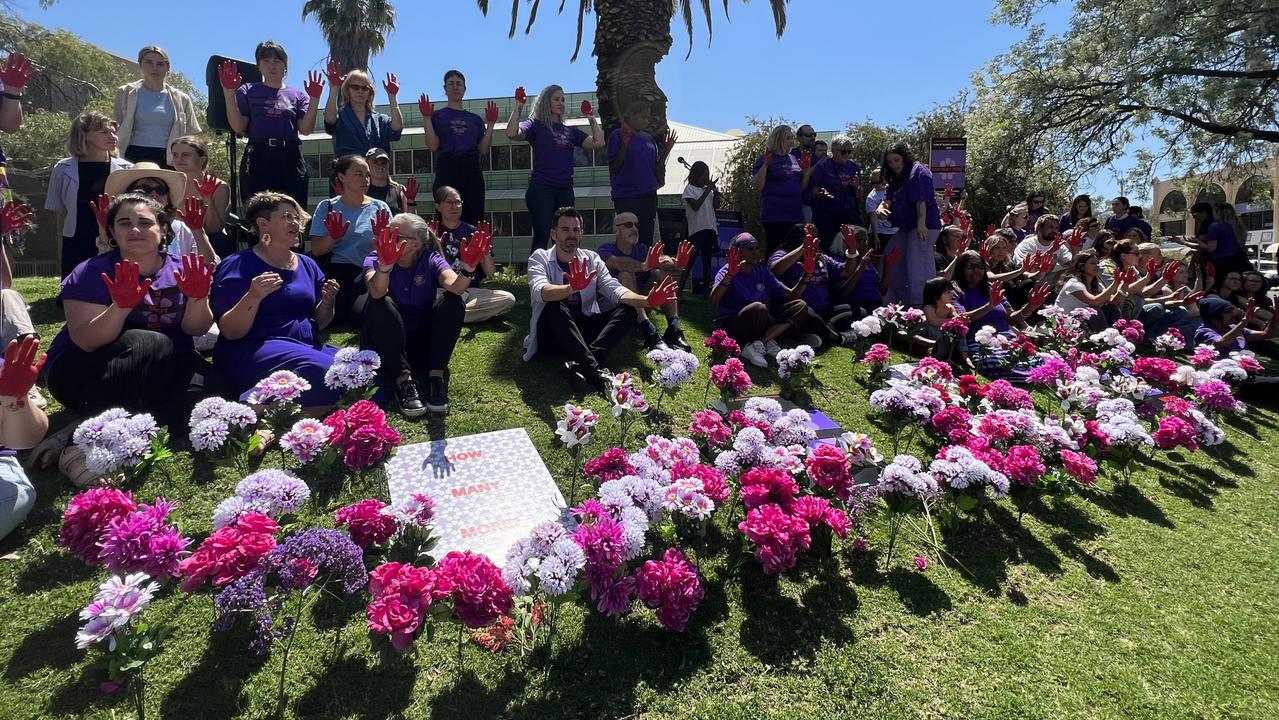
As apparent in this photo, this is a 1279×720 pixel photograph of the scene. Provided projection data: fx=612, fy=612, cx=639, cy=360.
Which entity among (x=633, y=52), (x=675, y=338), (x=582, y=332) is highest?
(x=633, y=52)

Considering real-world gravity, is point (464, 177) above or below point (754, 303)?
above

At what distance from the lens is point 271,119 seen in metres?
6.04

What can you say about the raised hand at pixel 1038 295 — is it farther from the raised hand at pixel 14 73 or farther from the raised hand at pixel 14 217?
the raised hand at pixel 14 73

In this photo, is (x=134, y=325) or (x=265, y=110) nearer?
(x=134, y=325)

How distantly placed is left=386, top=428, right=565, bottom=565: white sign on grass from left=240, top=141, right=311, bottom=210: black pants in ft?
13.5

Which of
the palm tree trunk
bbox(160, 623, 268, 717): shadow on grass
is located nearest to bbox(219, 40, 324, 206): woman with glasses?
the palm tree trunk

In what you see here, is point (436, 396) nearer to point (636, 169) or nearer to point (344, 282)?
point (344, 282)

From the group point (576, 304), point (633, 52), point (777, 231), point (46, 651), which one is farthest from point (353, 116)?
point (46, 651)

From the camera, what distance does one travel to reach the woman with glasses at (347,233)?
17.3 feet

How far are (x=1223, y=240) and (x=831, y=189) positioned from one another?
6.27 metres

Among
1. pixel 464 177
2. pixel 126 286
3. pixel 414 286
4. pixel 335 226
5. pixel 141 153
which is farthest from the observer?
pixel 464 177

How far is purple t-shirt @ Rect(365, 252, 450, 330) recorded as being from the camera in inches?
182

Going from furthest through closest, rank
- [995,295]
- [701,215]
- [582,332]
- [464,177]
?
[701,215] < [464,177] < [995,295] < [582,332]

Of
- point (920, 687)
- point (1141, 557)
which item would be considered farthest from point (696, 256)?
point (920, 687)
